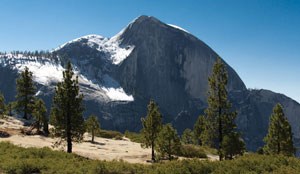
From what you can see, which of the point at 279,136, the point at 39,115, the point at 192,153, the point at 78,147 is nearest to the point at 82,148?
the point at 78,147

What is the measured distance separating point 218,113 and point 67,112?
60.2 ft

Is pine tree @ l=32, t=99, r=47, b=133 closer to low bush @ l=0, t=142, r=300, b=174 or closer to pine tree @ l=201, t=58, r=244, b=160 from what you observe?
pine tree @ l=201, t=58, r=244, b=160

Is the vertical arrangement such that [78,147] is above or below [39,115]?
below

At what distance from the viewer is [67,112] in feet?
138

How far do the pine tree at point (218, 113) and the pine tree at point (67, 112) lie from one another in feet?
50.6

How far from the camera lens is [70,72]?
144 feet

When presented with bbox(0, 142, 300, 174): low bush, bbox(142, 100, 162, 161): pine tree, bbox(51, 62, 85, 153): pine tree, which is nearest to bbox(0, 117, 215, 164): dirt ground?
Result: bbox(142, 100, 162, 161): pine tree

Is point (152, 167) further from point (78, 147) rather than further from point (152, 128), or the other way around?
point (78, 147)

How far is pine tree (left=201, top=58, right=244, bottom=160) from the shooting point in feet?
134

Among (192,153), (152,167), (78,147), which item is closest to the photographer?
(152,167)

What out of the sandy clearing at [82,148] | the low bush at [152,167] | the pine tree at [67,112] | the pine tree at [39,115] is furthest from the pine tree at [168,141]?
the pine tree at [39,115]

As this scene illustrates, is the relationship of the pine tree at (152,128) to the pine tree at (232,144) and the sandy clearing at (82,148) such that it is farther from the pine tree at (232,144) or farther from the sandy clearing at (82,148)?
the pine tree at (232,144)

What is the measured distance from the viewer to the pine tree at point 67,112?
4169 centimetres

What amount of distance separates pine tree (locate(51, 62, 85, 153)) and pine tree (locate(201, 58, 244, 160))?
50.6 feet
